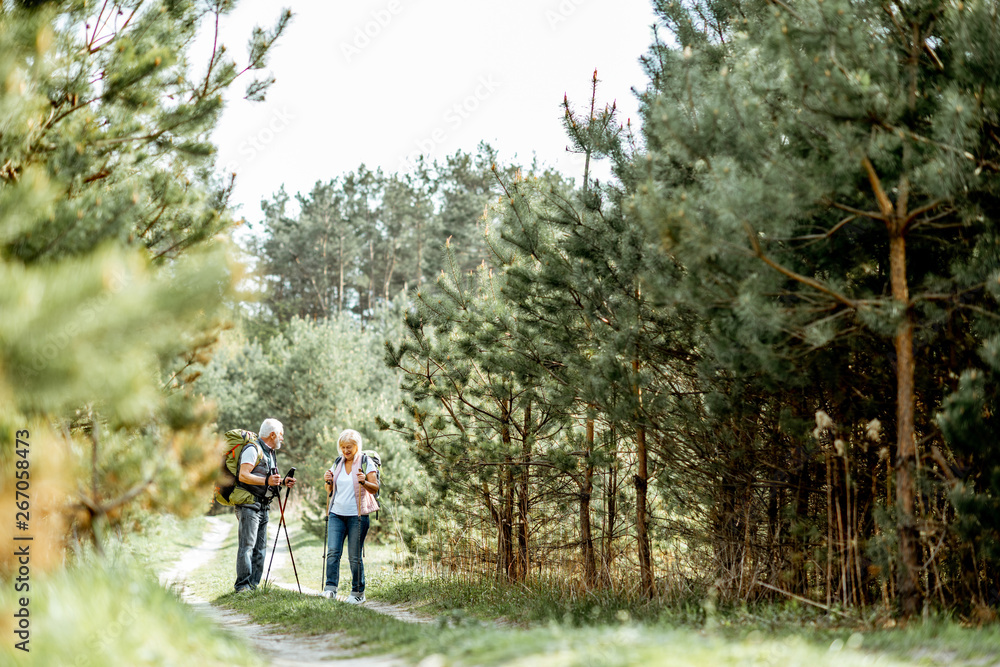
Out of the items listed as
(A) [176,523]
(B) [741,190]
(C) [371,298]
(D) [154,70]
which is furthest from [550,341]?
(C) [371,298]

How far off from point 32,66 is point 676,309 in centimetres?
505

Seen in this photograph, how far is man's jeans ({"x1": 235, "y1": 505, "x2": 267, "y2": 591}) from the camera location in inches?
300

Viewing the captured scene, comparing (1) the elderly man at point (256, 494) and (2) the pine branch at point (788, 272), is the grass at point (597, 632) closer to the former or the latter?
(1) the elderly man at point (256, 494)

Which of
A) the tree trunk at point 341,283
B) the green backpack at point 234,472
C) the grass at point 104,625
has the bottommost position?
the grass at point 104,625

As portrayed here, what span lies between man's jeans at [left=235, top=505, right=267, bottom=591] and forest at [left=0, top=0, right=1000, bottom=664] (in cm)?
205

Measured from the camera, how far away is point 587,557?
739cm

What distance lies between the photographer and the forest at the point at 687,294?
141 inches

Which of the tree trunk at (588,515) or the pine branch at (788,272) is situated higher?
the pine branch at (788,272)

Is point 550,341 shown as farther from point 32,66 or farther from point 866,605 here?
point 32,66

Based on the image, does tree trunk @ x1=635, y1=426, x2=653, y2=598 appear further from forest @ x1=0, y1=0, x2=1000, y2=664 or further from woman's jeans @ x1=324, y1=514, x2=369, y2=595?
woman's jeans @ x1=324, y1=514, x2=369, y2=595

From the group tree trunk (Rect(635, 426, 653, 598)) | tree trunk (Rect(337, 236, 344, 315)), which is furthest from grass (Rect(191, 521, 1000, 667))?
tree trunk (Rect(337, 236, 344, 315))

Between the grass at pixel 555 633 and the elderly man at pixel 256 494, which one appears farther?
the elderly man at pixel 256 494

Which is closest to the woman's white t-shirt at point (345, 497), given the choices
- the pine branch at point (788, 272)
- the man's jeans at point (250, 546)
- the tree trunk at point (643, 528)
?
the man's jeans at point (250, 546)

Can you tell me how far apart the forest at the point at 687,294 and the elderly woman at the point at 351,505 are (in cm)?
142
